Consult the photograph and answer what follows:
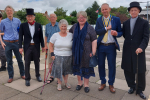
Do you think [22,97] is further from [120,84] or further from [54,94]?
[120,84]

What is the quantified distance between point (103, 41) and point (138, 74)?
3.42ft

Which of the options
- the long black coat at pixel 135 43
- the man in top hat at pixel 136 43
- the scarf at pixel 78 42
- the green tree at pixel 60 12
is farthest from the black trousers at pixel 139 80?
the green tree at pixel 60 12

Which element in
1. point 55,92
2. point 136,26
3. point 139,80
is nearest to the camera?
point 136,26

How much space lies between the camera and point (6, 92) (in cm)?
336

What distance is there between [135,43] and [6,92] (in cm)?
317

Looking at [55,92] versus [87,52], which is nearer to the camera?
[87,52]

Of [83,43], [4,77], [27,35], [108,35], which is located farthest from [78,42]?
[4,77]

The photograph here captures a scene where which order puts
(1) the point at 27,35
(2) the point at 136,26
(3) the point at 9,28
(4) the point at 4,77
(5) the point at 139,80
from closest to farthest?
(2) the point at 136,26 < (5) the point at 139,80 < (1) the point at 27,35 < (3) the point at 9,28 < (4) the point at 4,77

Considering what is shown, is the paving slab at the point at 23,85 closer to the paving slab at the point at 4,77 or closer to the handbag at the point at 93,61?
the paving slab at the point at 4,77

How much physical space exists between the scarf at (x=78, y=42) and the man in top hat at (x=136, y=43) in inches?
37.1

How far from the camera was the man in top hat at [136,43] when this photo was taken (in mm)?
2855

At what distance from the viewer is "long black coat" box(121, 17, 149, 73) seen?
285 centimetres

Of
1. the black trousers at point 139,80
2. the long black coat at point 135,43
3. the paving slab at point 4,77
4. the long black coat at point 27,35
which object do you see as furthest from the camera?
the paving slab at point 4,77

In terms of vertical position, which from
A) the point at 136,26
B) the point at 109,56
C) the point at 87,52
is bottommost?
the point at 109,56
